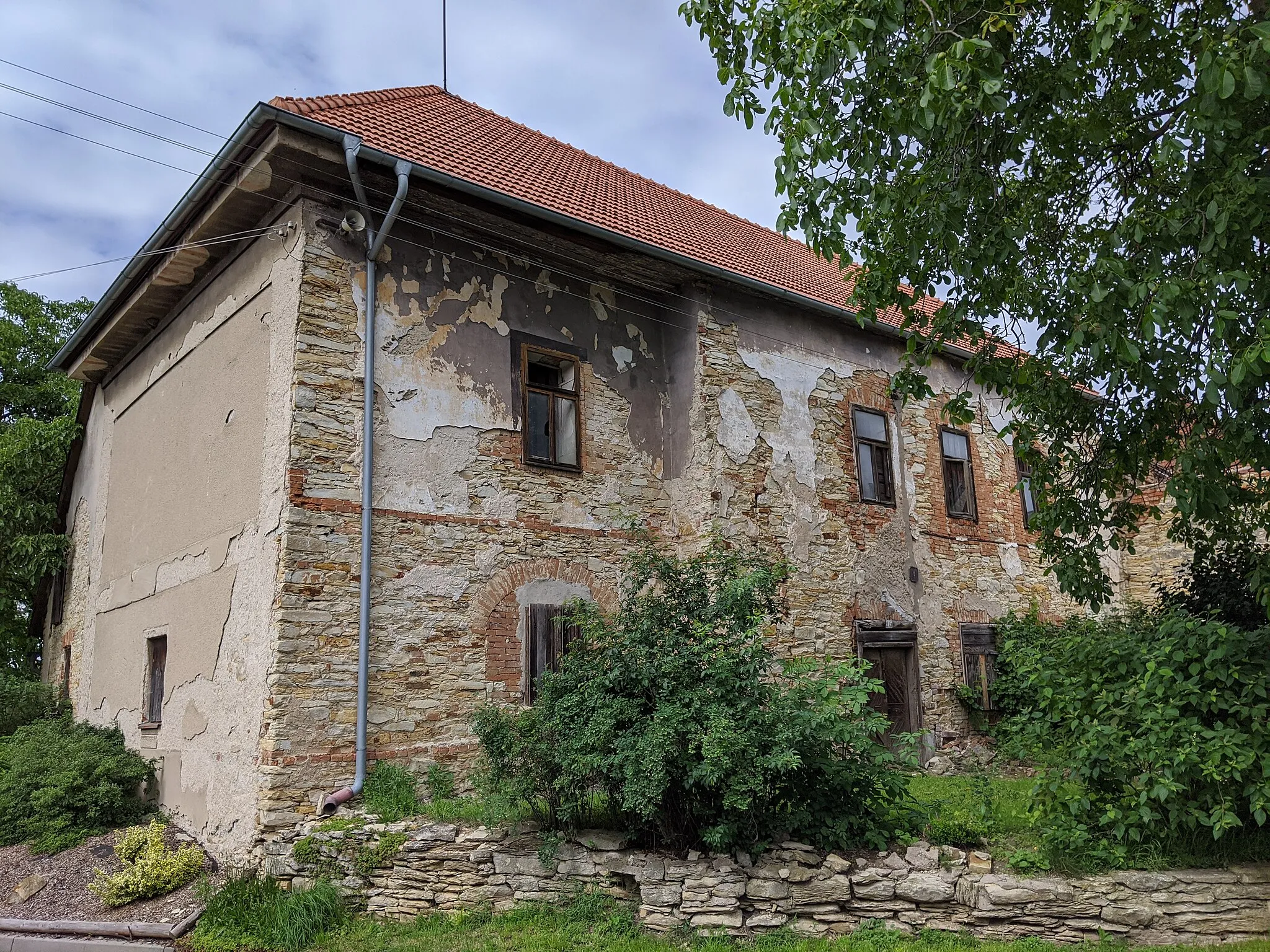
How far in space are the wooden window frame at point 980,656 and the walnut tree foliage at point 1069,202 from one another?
5855 millimetres

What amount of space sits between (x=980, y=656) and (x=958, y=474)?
2.82m

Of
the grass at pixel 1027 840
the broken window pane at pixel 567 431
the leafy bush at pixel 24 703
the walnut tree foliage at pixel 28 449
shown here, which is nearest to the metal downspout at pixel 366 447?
the broken window pane at pixel 567 431

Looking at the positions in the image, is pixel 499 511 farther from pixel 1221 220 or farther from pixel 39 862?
pixel 1221 220

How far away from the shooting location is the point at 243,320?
9062 millimetres

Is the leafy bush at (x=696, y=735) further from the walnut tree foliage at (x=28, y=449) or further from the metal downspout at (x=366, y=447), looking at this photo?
the walnut tree foliage at (x=28, y=449)

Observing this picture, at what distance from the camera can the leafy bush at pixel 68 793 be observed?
8.73m

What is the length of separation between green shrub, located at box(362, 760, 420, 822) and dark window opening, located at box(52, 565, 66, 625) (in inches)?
406

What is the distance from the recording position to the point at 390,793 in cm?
745

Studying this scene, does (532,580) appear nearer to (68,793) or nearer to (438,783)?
(438,783)

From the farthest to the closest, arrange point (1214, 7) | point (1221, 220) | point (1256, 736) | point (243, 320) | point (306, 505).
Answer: point (243, 320)
point (306, 505)
point (1256, 736)
point (1214, 7)
point (1221, 220)

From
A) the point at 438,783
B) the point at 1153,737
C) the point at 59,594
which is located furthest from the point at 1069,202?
the point at 59,594

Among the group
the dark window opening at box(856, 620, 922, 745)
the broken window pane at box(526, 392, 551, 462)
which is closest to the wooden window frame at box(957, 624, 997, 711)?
the dark window opening at box(856, 620, 922, 745)

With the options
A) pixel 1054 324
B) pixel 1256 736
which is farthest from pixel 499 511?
pixel 1256 736

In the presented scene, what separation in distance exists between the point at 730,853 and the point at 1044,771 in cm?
229
